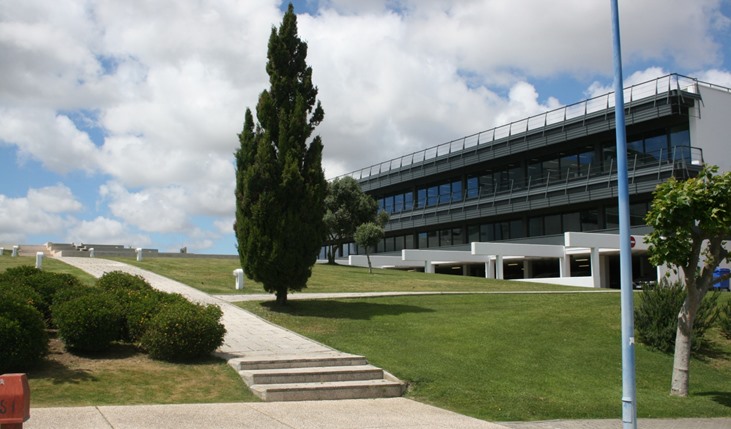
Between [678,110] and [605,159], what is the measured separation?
7.11 metres

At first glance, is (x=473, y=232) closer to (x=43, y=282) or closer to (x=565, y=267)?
(x=565, y=267)

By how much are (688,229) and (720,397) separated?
3.47 metres

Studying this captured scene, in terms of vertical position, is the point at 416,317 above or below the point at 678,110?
below

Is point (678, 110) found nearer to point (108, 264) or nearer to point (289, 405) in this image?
point (108, 264)

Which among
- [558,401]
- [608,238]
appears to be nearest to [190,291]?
[558,401]

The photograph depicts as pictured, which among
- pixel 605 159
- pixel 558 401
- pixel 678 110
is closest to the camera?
pixel 558 401

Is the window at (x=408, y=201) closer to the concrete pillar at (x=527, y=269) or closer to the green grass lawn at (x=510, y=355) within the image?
the concrete pillar at (x=527, y=269)

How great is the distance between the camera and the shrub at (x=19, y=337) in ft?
32.4

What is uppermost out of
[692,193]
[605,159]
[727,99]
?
[727,99]

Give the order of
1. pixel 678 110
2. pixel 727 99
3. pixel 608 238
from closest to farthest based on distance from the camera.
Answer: pixel 608 238
pixel 678 110
pixel 727 99

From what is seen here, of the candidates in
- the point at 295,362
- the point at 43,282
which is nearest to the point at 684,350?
the point at 295,362

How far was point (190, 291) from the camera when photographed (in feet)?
75.8

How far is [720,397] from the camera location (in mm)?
12680

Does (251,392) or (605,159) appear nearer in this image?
(251,392)
